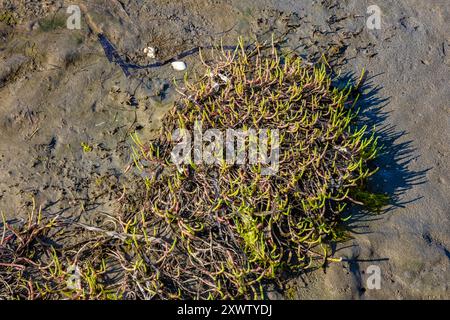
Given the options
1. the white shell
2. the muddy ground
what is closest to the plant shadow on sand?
the muddy ground

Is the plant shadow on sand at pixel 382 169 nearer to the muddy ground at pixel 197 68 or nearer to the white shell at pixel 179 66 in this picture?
the muddy ground at pixel 197 68

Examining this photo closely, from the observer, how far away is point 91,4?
4.80m

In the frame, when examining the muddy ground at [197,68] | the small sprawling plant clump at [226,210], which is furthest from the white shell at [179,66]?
the small sprawling plant clump at [226,210]

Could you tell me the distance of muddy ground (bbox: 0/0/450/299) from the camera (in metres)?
3.87

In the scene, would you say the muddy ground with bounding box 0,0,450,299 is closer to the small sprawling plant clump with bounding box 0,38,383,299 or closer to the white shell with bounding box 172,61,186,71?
the white shell with bounding box 172,61,186,71

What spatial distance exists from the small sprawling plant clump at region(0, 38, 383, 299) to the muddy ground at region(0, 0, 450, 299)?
0.61 ft

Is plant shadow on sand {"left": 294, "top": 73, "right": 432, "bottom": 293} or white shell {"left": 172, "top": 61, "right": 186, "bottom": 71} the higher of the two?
white shell {"left": 172, "top": 61, "right": 186, "bottom": 71}

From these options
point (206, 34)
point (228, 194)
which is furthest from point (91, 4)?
point (228, 194)

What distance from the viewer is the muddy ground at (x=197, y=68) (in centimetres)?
387

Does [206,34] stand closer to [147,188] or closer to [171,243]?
[147,188]

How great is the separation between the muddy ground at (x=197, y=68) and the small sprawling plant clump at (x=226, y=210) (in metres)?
0.19

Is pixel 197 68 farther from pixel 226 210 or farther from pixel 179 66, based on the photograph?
pixel 226 210

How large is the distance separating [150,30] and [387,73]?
2.25 metres

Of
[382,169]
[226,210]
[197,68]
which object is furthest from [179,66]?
[382,169]
